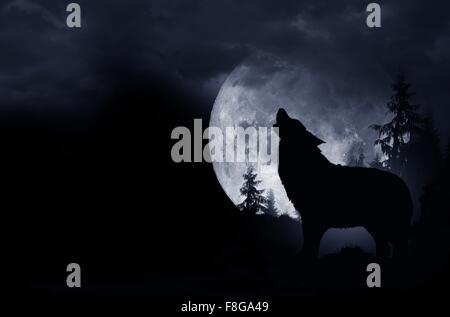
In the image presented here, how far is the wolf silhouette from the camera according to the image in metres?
9.17

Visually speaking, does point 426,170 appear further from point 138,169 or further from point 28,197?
point 28,197

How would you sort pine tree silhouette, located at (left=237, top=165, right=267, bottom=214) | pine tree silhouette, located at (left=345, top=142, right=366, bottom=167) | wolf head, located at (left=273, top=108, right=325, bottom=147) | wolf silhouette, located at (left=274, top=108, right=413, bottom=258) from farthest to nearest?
pine tree silhouette, located at (left=237, top=165, right=267, bottom=214) < pine tree silhouette, located at (left=345, top=142, right=366, bottom=167) < wolf head, located at (left=273, top=108, right=325, bottom=147) < wolf silhouette, located at (left=274, top=108, right=413, bottom=258)

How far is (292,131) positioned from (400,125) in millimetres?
9708

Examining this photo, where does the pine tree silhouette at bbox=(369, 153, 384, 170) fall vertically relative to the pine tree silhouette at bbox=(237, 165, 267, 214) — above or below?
above

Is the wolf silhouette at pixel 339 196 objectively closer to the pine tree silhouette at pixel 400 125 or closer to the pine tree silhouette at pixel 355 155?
the pine tree silhouette at pixel 355 155

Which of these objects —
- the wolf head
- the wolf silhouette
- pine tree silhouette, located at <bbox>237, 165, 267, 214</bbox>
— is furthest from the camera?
pine tree silhouette, located at <bbox>237, 165, 267, 214</bbox>

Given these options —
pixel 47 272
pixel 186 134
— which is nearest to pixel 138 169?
pixel 47 272

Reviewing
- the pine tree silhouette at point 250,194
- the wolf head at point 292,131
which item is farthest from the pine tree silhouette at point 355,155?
the wolf head at point 292,131

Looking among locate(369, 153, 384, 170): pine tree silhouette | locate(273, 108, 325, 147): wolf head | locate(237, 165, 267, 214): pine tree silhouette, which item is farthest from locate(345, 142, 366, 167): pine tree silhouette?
locate(273, 108, 325, 147): wolf head

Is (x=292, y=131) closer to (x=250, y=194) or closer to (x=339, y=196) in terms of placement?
A: (x=339, y=196)

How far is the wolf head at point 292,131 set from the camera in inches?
378

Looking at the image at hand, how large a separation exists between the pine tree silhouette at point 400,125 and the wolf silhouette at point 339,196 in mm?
8483

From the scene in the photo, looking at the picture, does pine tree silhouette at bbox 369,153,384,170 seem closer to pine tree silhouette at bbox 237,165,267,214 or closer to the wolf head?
pine tree silhouette at bbox 237,165,267,214

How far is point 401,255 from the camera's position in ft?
31.0
